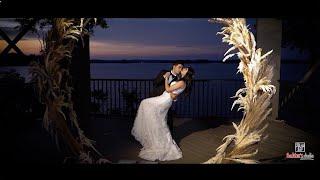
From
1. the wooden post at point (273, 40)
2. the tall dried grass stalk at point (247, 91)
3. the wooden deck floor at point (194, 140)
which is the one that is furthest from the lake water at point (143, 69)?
the wooden deck floor at point (194, 140)

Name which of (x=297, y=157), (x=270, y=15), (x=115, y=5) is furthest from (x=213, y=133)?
(x=115, y=5)

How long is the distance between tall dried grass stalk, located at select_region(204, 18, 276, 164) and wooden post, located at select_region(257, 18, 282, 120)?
32 centimetres

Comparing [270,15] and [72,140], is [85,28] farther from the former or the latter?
[270,15]

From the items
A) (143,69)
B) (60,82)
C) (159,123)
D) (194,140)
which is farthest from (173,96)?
(60,82)

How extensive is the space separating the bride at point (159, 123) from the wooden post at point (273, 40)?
1.19 meters

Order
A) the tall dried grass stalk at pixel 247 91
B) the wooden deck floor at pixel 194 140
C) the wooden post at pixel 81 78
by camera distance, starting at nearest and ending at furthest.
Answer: the tall dried grass stalk at pixel 247 91 → the wooden post at pixel 81 78 → the wooden deck floor at pixel 194 140

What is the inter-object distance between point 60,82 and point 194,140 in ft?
6.56

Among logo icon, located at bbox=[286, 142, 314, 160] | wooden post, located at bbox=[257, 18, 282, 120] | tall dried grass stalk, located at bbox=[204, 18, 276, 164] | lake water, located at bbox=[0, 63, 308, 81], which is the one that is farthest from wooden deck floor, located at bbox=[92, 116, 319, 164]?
lake water, located at bbox=[0, 63, 308, 81]

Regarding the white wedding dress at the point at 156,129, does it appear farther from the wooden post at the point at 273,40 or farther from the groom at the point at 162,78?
the wooden post at the point at 273,40

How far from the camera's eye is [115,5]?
187 inches

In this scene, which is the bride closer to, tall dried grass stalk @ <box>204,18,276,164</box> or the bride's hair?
the bride's hair

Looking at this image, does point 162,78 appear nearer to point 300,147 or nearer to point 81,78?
point 81,78

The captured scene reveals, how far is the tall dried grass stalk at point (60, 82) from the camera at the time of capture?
15.1 feet

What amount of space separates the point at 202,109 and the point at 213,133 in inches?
15.0
